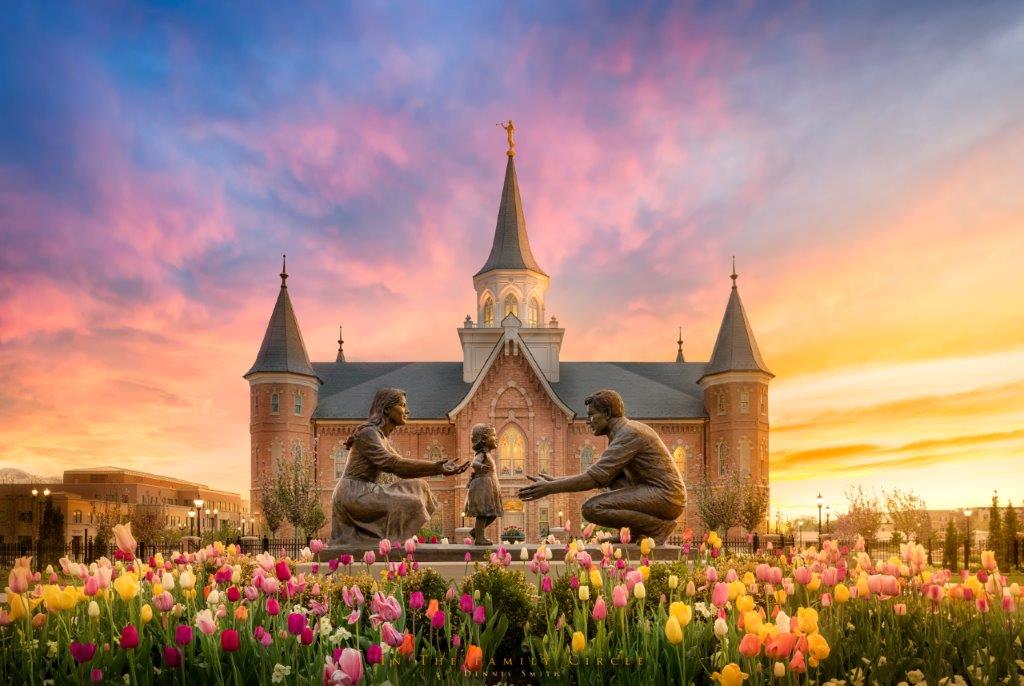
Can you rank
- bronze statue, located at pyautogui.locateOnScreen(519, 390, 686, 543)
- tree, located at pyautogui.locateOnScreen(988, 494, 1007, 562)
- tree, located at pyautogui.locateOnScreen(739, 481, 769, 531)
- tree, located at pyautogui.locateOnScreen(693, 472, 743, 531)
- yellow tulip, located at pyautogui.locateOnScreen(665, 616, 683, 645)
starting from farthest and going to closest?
1. tree, located at pyautogui.locateOnScreen(739, 481, 769, 531)
2. tree, located at pyautogui.locateOnScreen(693, 472, 743, 531)
3. tree, located at pyautogui.locateOnScreen(988, 494, 1007, 562)
4. bronze statue, located at pyautogui.locateOnScreen(519, 390, 686, 543)
5. yellow tulip, located at pyautogui.locateOnScreen(665, 616, 683, 645)

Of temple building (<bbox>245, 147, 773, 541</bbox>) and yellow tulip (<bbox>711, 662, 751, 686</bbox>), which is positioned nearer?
yellow tulip (<bbox>711, 662, 751, 686</bbox>)

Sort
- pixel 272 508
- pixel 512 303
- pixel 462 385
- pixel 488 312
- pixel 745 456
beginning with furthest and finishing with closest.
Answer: pixel 488 312 → pixel 512 303 → pixel 462 385 → pixel 745 456 → pixel 272 508

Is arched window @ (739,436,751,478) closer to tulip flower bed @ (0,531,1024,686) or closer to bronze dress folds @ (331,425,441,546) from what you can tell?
bronze dress folds @ (331,425,441,546)

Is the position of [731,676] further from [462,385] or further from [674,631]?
[462,385]

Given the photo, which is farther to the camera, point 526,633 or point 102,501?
point 102,501

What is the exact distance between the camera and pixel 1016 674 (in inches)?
211

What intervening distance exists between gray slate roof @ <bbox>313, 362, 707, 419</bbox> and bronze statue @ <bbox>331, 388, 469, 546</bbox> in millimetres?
43428

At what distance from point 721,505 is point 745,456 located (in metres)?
8.31

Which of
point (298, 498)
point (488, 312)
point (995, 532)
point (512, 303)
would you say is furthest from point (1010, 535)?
point (488, 312)

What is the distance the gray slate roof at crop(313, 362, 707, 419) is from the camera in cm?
5597

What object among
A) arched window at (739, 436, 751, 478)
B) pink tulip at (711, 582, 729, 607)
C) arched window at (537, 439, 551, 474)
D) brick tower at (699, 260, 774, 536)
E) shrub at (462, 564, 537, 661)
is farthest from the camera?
brick tower at (699, 260, 774, 536)

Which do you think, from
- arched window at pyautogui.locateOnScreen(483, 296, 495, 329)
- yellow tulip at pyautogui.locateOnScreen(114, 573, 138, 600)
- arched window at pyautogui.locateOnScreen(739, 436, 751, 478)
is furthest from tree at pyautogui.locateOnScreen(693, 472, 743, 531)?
yellow tulip at pyautogui.locateOnScreen(114, 573, 138, 600)

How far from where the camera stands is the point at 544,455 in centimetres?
5225

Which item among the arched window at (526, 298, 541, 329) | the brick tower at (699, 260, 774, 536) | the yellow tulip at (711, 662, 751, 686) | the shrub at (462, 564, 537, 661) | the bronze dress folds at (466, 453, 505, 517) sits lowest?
the shrub at (462, 564, 537, 661)
